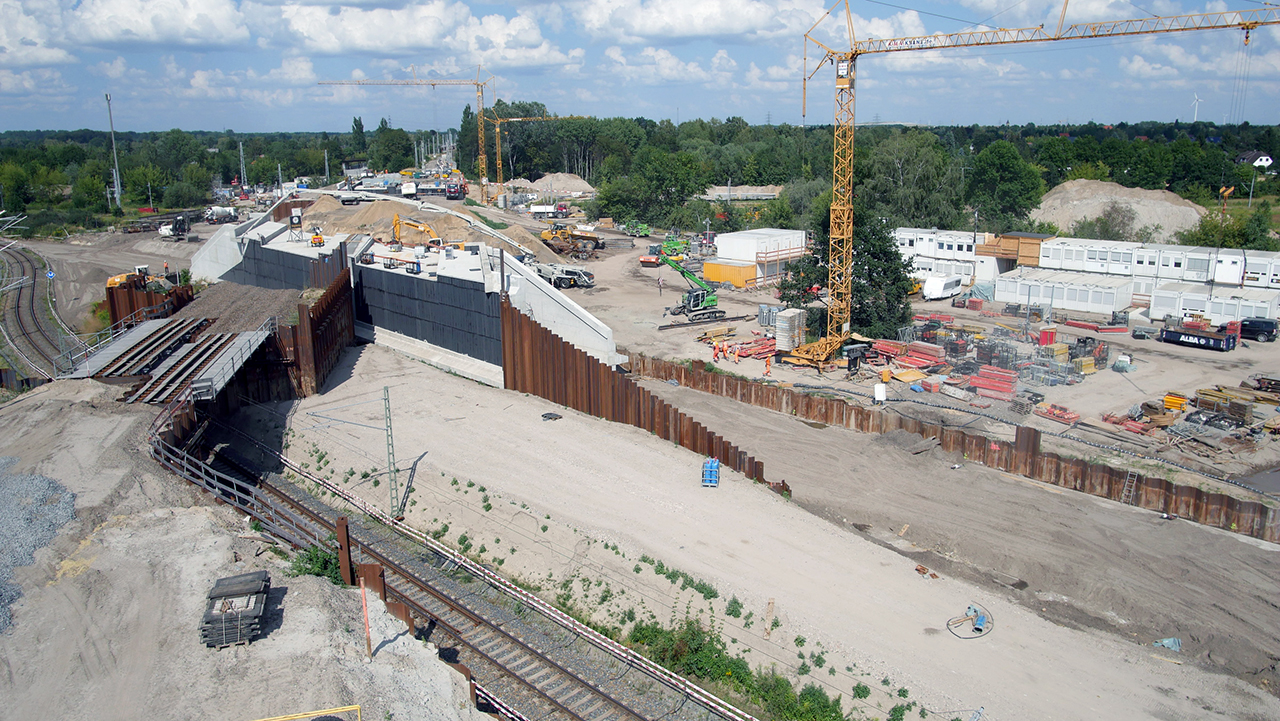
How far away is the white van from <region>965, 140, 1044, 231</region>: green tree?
31.2 metres

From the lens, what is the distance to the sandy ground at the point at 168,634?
1298cm

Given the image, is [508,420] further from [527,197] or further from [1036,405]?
[527,197]

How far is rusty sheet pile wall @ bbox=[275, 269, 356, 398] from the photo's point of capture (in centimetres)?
3133

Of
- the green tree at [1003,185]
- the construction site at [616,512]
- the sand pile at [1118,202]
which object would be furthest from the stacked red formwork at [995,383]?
the green tree at [1003,185]

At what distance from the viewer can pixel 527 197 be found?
111m

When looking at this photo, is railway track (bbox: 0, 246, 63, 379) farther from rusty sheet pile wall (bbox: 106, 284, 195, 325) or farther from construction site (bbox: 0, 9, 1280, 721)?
rusty sheet pile wall (bbox: 106, 284, 195, 325)

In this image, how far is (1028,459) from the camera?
26734mm

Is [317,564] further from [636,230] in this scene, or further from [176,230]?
[176,230]

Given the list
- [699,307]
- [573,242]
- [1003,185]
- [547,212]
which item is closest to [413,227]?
[573,242]

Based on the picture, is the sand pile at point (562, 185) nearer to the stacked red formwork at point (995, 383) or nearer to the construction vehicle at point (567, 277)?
the construction vehicle at point (567, 277)

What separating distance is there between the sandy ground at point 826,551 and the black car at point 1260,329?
27.5 metres

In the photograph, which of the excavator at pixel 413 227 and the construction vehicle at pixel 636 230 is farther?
the construction vehicle at pixel 636 230

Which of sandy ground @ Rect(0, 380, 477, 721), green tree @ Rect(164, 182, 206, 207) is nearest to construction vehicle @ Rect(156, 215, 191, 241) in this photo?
green tree @ Rect(164, 182, 206, 207)

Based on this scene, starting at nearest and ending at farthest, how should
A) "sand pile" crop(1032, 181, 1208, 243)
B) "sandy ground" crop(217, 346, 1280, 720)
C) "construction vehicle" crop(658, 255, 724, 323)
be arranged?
"sandy ground" crop(217, 346, 1280, 720), "construction vehicle" crop(658, 255, 724, 323), "sand pile" crop(1032, 181, 1208, 243)
